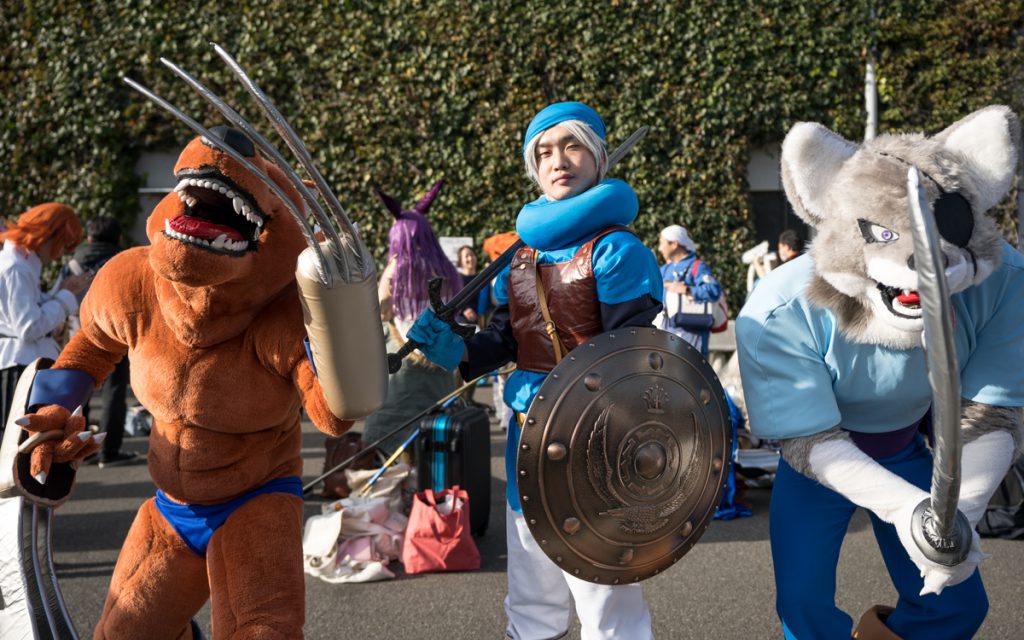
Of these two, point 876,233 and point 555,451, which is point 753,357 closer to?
point 876,233

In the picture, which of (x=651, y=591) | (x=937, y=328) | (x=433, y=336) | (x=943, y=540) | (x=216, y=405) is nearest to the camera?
(x=937, y=328)

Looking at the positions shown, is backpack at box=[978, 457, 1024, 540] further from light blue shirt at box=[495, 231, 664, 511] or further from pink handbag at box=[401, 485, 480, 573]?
light blue shirt at box=[495, 231, 664, 511]

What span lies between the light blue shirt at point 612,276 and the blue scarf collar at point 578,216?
39mm

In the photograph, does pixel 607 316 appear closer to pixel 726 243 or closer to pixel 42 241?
pixel 42 241

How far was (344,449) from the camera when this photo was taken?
15.6 ft

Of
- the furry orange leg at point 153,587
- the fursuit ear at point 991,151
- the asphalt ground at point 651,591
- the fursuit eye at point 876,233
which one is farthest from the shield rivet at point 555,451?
the asphalt ground at point 651,591

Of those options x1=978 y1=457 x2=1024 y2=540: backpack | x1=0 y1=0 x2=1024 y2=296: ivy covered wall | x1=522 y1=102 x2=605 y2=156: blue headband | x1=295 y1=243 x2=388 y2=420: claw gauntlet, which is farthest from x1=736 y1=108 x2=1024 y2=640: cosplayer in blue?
x1=0 y1=0 x2=1024 y2=296: ivy covered wall

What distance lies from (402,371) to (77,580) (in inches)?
69.5

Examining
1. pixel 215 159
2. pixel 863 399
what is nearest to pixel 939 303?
pixel 863 399

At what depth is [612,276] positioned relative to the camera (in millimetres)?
2133

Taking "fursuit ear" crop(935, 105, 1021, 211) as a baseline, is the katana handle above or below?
below

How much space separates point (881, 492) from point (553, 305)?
90cm

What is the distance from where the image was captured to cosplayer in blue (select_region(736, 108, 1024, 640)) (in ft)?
6.43

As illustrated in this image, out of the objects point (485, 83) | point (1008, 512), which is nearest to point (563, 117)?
point (1008, 512)
